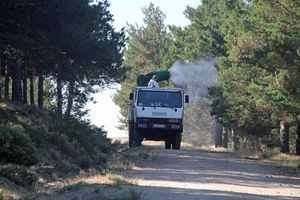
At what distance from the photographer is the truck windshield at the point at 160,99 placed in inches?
1154

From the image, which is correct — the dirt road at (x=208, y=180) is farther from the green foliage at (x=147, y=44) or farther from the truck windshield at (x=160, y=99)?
the green foliage at (x=147, y=44)

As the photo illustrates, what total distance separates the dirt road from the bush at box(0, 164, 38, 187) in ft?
8.68

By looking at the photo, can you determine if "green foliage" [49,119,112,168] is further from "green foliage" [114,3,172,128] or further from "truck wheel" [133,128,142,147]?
"green foliage" [114,3,172,128]

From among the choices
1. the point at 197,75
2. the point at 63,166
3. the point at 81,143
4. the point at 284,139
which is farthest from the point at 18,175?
the point at 197,75

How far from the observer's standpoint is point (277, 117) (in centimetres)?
3092

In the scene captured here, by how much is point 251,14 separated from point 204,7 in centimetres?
2761

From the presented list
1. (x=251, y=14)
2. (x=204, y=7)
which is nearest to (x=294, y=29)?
(x=251, y=14)

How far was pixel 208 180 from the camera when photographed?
17438 mm

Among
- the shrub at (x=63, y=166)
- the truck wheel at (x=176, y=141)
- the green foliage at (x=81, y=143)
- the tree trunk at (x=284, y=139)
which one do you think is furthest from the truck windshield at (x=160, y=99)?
the tree trunk at (x=284, y=139)

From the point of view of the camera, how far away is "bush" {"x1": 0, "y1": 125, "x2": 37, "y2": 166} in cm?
1717

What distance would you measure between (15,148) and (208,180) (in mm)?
5531

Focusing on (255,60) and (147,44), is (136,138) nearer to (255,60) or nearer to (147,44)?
(255,60)

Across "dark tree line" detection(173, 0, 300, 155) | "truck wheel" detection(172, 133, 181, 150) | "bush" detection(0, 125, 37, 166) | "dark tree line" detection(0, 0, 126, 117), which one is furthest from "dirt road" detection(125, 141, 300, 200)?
"dark tree line" detection(0, 0, 126, 117)

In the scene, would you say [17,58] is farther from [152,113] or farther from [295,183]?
[295,183]
